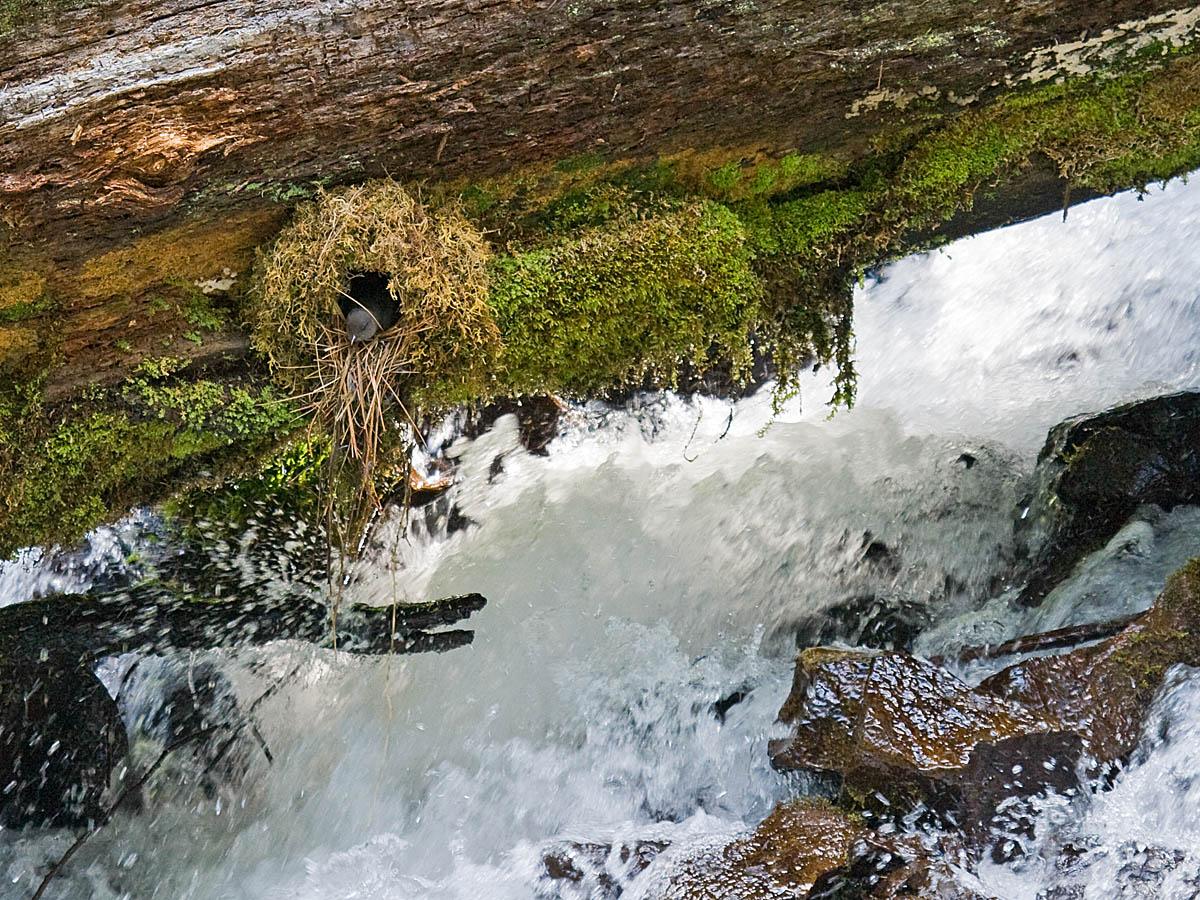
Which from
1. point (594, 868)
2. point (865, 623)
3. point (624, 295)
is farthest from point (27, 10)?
point (865, 623)

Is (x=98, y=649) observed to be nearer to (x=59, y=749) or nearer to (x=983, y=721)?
(x=59, y=749)

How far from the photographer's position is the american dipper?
11.0ft

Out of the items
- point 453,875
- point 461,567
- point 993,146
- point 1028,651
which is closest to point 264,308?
point 461,567

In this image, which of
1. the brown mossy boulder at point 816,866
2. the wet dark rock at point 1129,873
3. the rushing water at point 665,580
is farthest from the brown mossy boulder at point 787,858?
the rushing water at point 665,580

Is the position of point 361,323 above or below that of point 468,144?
below

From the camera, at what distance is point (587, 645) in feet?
16.6

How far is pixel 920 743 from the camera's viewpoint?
3.67 meters

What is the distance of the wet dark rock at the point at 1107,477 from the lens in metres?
4.70

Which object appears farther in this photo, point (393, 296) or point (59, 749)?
point (59, 749)

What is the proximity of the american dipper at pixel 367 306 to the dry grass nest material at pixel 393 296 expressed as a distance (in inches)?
1.4

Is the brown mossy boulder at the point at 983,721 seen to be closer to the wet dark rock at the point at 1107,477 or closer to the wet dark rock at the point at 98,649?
the wet dark rock at the point at 1107,477

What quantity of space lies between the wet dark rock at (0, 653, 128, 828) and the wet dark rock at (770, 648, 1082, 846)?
131 inches

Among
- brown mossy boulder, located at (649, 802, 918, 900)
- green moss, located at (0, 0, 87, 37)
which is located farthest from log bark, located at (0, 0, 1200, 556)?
brown mossy boulder, located at (649, 802, 918, 900)

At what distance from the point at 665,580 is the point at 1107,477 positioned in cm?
236
